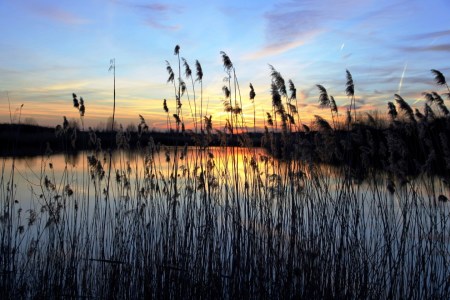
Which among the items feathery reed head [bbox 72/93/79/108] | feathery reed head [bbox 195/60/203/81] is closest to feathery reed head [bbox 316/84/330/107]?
feathery reed head [bbox 195/60/203/81]

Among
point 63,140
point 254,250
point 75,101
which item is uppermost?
point 75,101

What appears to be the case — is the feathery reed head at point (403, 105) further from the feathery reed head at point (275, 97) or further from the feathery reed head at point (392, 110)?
the feathery reed head at point (275, 97)

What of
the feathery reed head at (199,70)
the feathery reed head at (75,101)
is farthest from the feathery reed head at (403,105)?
the feathery reed head at (75,101)

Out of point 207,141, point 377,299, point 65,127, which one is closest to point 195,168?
point 207,141

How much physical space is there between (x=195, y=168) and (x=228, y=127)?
2.67 ft

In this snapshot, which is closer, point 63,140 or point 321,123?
point 321,123

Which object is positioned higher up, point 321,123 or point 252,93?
point 252,93

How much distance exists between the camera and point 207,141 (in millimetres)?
4930

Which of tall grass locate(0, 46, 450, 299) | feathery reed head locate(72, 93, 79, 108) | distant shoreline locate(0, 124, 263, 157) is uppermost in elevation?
feathery reed head locate(72, 93, 79, 108)

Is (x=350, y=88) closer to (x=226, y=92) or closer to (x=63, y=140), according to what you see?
(x=226, y=92)

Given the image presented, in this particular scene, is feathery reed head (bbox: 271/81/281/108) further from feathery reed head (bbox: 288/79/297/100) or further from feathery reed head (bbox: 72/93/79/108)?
feathery reed head (bbox: 72/93/79/108)

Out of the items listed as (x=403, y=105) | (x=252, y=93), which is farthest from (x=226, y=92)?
(x=403, y=105)

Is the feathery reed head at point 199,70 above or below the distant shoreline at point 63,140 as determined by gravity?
above

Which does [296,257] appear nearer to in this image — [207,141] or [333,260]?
[333,260]
